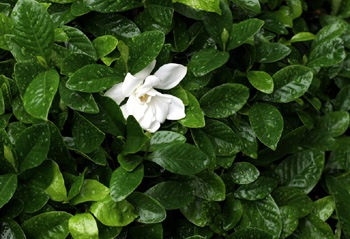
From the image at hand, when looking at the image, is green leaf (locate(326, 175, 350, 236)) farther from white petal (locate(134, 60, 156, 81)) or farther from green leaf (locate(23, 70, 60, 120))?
green leaf (locate(23, 70, 60, 120))

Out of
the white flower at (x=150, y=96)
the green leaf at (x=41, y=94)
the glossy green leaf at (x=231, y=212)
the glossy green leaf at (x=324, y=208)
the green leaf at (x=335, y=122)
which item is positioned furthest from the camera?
the green leaf at (x=335, y=122)

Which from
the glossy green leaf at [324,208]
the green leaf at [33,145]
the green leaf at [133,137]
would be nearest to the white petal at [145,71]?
the green leaf at [133,137]

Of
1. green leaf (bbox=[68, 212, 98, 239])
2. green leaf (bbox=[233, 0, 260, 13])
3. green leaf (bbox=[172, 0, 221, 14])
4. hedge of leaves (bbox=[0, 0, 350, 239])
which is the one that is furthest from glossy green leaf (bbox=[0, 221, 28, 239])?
green leaf (bbox=[233, 0, 260, 13])

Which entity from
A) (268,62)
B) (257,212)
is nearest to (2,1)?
(268,62)

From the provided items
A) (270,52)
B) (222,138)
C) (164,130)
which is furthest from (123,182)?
(270,52)

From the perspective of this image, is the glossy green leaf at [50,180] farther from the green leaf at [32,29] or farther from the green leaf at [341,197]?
the green leaf at [341,197]

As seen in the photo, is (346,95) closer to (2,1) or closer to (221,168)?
(221,168)
